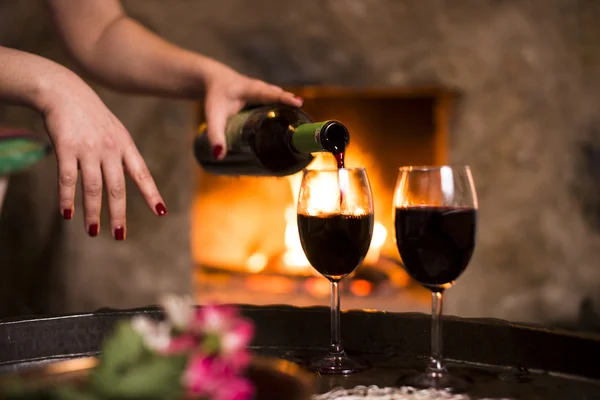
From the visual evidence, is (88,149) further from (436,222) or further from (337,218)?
(436,222)

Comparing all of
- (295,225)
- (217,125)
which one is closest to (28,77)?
(217,125)

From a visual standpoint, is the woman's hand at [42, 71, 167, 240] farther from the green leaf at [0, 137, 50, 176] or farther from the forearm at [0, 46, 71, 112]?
the green leaf at [0, 137, 50, 176]

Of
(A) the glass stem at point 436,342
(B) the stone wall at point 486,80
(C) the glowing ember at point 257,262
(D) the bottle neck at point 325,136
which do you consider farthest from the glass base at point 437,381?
(C) the glowing ember at point 257,262

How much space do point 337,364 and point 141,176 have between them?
0.38 m

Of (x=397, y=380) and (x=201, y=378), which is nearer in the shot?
(x=201, y=378)

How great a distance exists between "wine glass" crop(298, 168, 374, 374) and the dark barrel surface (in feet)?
0.24

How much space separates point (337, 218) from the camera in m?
0.85

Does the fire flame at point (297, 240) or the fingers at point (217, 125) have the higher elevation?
the fingers at point (217, 125)

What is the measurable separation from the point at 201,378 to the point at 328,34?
210 cm

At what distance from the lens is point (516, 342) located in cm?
80

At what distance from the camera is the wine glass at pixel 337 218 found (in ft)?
2.81

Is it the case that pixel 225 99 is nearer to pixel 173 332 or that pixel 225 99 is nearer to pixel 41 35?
pixel 173 332

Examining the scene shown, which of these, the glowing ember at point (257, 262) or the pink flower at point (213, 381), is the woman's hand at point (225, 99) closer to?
the pink flower at point (213, 381)

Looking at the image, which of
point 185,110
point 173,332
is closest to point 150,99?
point 185,110
